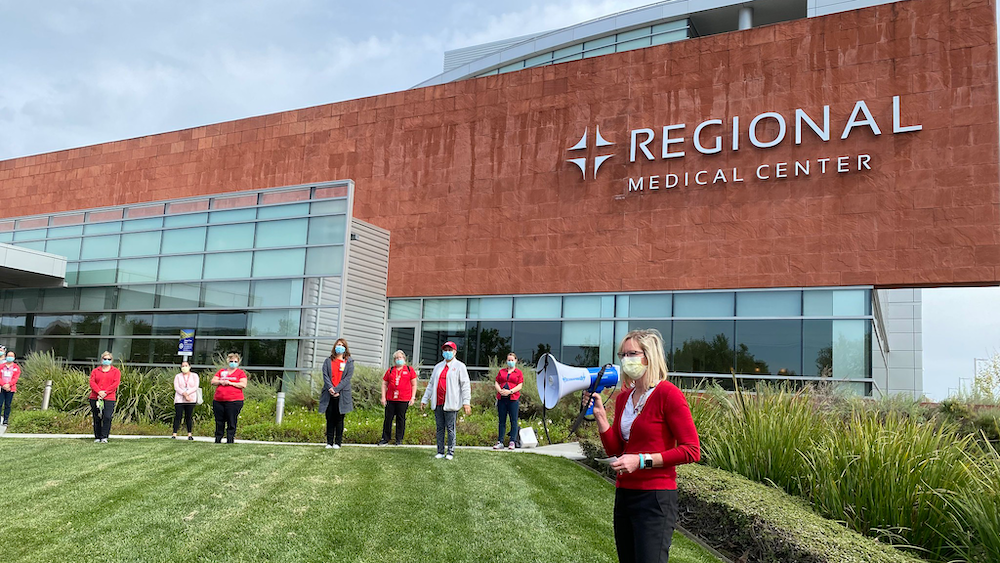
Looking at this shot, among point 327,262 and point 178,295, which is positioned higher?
point 327,262

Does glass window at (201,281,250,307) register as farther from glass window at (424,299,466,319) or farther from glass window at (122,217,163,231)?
glass window at (424,299,466,319)

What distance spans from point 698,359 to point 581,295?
3.94 m

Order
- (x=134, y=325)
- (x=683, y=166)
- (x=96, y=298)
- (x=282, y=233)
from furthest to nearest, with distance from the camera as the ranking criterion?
(x=96, y=298) → (x=134, y=325) → (x=282, y=233) → (x=683, y=166)

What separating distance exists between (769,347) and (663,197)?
508cm

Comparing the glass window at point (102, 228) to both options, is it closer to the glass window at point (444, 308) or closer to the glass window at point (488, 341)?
the glass window at point (444, 308)

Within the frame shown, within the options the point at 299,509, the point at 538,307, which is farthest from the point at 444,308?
the point at 299,509

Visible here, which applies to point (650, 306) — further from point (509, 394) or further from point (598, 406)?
point (598, 406)

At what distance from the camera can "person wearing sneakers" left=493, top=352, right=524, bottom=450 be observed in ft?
44.2

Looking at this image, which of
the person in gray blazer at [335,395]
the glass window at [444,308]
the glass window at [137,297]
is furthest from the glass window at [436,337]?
the person in gray blazer at [335,395]

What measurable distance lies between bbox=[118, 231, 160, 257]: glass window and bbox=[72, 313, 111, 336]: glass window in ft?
7.67

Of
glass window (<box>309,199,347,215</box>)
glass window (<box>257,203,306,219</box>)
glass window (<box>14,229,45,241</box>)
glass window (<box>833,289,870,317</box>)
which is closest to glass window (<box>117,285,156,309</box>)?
glass window (<box>257,203,306,219</box>)

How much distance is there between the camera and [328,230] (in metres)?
22.8

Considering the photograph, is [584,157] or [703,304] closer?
[703,304]

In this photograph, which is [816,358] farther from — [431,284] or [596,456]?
[431,284]
